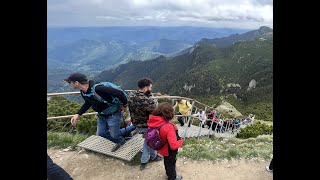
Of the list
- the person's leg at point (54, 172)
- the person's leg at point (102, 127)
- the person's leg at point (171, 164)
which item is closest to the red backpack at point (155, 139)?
the person's leg at point (171, 164)

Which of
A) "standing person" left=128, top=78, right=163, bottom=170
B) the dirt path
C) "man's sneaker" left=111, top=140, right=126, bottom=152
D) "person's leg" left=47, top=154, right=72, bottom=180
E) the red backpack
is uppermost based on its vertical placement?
"standing person" left=128, top=78, right=163, bottom=170

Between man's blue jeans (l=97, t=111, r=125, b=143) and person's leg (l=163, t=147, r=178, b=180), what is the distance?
1158mm

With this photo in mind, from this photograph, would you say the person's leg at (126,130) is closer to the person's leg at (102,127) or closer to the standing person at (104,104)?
the standing person at (104,104)

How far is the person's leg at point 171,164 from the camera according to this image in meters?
5.02

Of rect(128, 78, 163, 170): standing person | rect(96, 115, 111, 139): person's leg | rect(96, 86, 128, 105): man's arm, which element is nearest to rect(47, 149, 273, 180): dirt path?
rect(128, 78, 163, 170): standing person

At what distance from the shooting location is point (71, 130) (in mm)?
9375

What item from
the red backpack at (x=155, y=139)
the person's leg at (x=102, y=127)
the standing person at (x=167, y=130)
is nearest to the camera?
the standing person at (x=167, y=130)

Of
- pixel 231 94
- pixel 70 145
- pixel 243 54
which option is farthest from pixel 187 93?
pixel 70 145

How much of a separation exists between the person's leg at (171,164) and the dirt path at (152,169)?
0.32 metres

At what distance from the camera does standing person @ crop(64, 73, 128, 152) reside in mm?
5070

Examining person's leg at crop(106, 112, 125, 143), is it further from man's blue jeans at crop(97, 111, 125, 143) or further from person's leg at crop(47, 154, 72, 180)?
person's leg at crop(47, 154, 72, 180)
